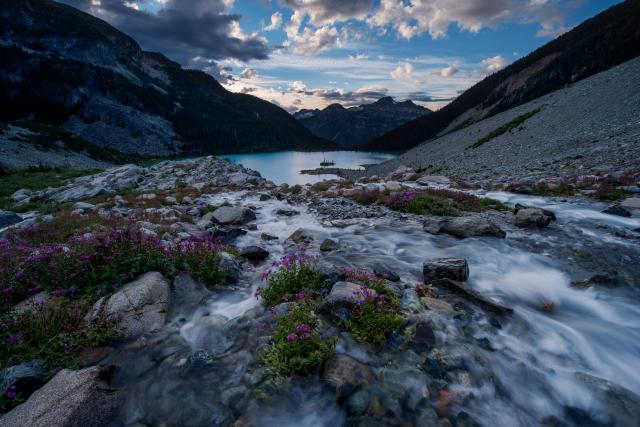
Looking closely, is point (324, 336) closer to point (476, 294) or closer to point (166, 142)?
point (476, 294)

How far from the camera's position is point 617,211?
35.6 feet

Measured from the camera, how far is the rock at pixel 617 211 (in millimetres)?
10719

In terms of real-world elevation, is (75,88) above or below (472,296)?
above

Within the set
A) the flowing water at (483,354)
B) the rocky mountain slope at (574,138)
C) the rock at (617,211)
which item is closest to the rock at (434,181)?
the rocky mountain slope at (574,138)

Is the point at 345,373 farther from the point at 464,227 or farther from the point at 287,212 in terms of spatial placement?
the point at 287,212

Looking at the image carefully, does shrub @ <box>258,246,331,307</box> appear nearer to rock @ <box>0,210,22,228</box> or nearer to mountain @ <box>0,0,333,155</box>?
rock @ <box>0,210,22,228</box>

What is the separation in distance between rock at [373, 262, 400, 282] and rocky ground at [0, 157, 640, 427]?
45 millimetres

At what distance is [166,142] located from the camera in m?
162

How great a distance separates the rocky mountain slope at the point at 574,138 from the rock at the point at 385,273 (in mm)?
16447

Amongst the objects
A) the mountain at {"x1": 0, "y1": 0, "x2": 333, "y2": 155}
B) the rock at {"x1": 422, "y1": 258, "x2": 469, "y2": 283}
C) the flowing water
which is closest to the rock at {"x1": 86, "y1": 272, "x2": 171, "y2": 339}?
the flowing water

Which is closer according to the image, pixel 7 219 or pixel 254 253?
pixel 254 253

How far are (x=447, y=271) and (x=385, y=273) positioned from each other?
132 cm

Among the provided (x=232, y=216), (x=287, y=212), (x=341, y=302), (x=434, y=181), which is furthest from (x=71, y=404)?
(x=434, y=181)

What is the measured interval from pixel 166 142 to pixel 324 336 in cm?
18208
